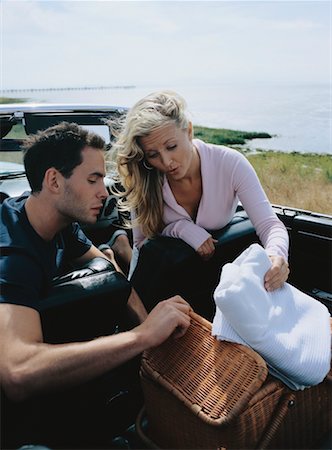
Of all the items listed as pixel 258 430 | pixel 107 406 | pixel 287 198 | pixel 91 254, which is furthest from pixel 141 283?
pixel 287 198

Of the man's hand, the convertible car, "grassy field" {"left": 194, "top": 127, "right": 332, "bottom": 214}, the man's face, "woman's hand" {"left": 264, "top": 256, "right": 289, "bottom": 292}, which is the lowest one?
"grassy field" {"left": 194, "top": 127, "right": 332, "bottom": 214}

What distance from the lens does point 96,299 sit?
132cm

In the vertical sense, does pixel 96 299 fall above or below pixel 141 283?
above

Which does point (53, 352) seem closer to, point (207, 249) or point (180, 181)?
point (207, 249)

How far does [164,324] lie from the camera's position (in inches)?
48.6

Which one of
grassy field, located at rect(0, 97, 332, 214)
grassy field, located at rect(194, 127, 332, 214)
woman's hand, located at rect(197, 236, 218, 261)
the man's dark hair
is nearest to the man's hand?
woman's hand, located at rect(197, 236, 218, 261)

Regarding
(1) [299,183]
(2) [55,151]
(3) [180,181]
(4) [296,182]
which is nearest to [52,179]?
(2) [55,151]

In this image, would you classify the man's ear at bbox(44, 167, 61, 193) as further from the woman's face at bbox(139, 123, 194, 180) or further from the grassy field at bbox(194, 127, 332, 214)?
the grassy field at bbox(194, 127, 332, 214)

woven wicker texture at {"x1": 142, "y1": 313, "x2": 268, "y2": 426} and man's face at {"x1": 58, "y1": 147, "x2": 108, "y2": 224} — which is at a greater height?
man's face at {"x1": 58, "y1": 147, "x2": 108, "y2": 224}

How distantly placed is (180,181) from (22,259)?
0.91 m

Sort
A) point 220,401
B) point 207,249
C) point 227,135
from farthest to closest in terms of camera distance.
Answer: point 227,135, point 207,249, point 220,401

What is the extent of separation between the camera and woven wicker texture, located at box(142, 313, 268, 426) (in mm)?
1088

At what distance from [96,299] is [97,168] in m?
0.58

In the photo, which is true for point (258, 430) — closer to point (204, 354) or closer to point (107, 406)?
point (204, 354)
